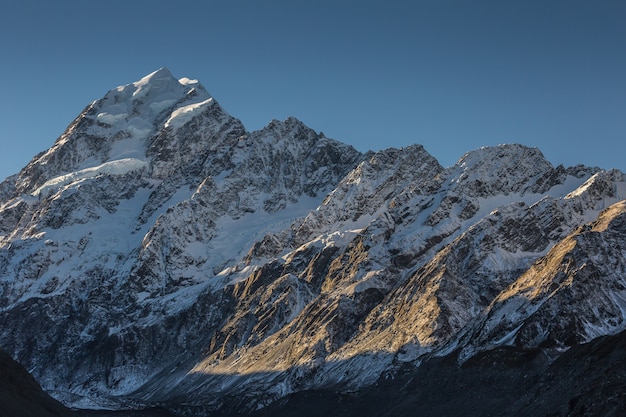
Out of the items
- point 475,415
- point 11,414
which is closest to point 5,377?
point 11,414

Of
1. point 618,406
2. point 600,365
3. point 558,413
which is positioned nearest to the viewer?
point 618,406

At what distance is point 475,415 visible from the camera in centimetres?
19738

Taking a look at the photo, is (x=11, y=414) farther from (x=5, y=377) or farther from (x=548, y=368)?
(x=548, y=368)

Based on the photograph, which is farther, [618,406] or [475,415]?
[475,415]

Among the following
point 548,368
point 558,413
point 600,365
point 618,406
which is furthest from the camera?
point 548,368

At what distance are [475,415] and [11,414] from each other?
8667 cm

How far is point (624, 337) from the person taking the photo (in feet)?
584

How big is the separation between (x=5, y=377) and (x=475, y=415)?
85.6 meters

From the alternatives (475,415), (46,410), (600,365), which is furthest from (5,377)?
(600,365)

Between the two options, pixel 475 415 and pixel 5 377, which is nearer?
pixel 5 377

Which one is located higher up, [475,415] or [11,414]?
[11,414]

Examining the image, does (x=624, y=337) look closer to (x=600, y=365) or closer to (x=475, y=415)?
(x=600, y=365)

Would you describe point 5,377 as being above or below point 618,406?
above

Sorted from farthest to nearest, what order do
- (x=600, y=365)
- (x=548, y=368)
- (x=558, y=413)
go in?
1. (x=548, y=368)
2. (x=600, y=365)
3. (x=558, y=413)
